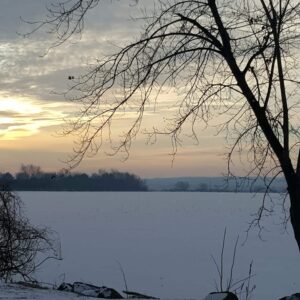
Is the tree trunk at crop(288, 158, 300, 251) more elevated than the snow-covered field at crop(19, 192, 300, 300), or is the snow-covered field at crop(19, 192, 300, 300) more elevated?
the tree trunk at crop(288, 158, 300, 251)

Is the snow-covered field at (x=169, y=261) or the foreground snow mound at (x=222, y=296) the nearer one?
the foreground snow mound at (x=222, y=296)

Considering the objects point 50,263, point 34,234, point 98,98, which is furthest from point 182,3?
point 50,263

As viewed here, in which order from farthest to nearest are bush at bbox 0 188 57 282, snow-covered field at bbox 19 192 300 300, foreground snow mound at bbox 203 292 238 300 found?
snow-covered field at bbox 19 192 300 300 → bush at bbox 0 188 57 282 → foreground snow mound at bbox 203 292 238 300

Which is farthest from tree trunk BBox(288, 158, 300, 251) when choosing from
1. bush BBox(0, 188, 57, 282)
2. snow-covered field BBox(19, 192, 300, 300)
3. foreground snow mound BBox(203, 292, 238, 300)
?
bush BBox(0, 188, 57, 282)

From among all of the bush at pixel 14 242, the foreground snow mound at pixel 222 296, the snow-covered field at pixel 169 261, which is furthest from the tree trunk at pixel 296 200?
the bush at pixel 14 242

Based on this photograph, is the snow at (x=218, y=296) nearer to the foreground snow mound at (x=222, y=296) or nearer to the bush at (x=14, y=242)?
the foreground snow mound at (x=222, y=296)

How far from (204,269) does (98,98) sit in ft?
38.4

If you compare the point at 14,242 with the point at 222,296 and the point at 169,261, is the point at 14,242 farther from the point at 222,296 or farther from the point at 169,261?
the point at 222,296

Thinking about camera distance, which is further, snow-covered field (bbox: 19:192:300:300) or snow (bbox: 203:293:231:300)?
snow-covered field (bbox: 19:192:300:300)

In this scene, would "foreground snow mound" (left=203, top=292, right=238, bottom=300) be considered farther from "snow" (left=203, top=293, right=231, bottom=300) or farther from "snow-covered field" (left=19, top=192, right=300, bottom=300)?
"snow-covered field" (left=19, top=192, right=300, bottom=300)

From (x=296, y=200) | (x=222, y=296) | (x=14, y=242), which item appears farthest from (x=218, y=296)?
(x=14, y=242)

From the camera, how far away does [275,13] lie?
309 inches

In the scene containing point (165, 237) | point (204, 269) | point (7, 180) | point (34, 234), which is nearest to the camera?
point (34, 234)

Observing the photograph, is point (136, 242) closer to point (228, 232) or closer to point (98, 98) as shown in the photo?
point (228, 232)
